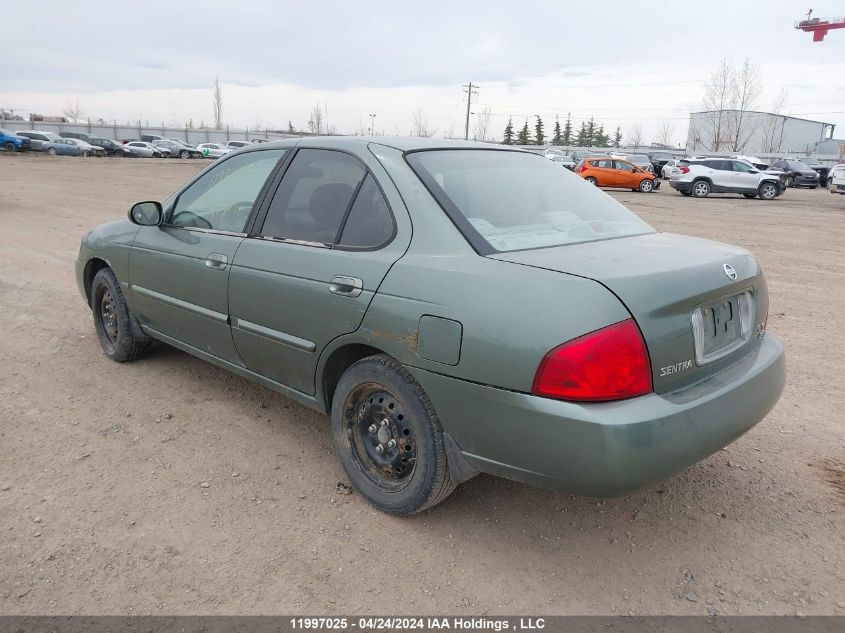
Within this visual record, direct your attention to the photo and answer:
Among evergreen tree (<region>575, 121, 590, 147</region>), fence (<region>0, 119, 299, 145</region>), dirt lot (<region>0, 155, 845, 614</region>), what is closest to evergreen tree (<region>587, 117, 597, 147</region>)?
evergreen tree (<region>575, 121, 590, 147</region>)

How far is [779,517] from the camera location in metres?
2.96

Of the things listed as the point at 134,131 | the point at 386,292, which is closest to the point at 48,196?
the point at 386,292

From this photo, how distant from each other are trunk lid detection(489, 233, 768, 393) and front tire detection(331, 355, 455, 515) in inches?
27.2

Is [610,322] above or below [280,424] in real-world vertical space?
above

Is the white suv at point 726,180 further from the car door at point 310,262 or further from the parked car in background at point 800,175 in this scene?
the car door at point 310,262

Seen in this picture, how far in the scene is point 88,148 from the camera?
42500 millimetres

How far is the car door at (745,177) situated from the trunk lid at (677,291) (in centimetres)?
2590

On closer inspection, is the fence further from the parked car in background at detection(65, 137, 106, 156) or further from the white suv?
the white suv

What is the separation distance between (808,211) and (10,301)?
21361mm

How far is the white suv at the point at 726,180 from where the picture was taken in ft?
84.0

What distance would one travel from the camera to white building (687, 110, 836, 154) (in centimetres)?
7175

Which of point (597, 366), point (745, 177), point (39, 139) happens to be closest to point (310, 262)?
point (597, 366)

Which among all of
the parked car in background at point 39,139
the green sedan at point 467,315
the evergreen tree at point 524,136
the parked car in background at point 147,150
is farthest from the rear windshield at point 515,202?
the evergreen tree at point 524,136

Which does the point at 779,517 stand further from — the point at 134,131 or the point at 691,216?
the point at 134,131
